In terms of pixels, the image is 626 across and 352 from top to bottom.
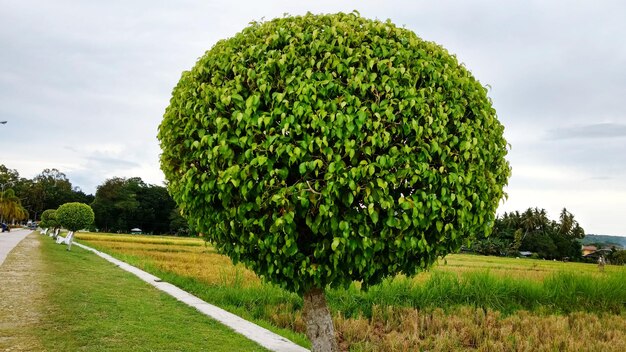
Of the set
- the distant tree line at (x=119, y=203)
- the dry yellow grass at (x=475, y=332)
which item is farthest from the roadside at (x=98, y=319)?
the distant tree line at (x=119, y=203)

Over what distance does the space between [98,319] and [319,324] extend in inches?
202

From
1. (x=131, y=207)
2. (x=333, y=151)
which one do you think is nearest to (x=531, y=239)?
(x=131, y=207)

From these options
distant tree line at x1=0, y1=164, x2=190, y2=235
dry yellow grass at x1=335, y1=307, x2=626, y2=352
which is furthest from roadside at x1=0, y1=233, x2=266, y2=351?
distant tree line at x1=0, y1=164, x2=190, y2=235

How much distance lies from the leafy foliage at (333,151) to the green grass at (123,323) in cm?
291

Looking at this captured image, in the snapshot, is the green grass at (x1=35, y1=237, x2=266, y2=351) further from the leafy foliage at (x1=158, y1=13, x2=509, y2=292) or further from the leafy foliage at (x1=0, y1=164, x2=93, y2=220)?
the leafy foliage at (x1=0, y1=164, x2=93, y2=220)

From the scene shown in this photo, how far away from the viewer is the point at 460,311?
12.2m

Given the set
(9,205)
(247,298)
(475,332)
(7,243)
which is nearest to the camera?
(475,332)

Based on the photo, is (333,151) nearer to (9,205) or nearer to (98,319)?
(98,319)

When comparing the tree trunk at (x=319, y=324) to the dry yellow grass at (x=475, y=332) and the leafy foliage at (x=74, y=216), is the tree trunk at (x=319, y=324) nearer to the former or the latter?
the dry yellow grass at (x=475, y=332)

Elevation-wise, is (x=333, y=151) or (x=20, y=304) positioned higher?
(x=333, y=151)

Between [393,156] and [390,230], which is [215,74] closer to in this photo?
[393,156]

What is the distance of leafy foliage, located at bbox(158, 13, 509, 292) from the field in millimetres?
3857

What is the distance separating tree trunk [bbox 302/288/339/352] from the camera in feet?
20.7

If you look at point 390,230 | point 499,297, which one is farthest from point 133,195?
point 390,230
